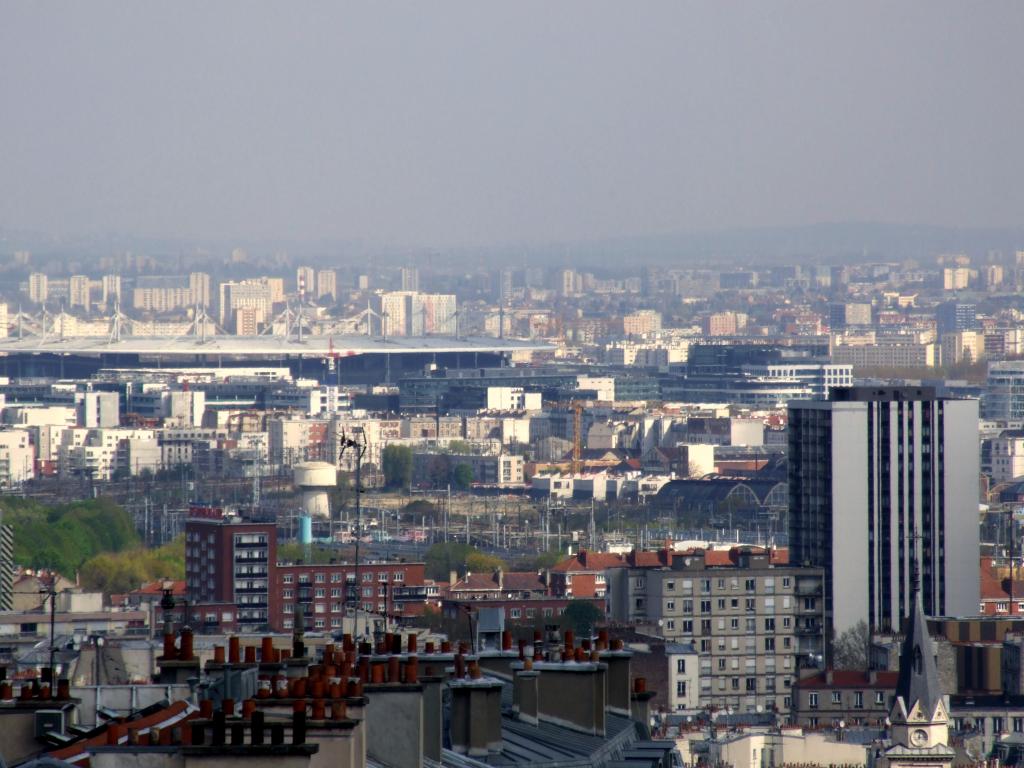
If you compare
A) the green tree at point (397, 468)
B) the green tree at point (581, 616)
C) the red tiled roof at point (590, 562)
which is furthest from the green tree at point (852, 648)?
the green tree at point (397, 468)

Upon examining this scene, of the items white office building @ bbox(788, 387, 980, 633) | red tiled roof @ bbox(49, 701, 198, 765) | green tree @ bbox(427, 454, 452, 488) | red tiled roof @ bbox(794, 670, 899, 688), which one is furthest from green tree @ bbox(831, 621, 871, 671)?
green tree @ bbox(427, 454, 452, 488)

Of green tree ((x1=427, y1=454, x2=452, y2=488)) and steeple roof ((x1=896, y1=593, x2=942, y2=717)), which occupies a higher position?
green tree ((x1=427, y1=454, x2=452, y2=488))

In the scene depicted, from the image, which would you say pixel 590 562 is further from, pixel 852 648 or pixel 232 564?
pixel 852 648

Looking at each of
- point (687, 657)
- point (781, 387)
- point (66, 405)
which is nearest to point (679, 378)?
point (781, 387)

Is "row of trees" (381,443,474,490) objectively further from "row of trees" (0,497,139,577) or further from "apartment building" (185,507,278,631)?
"apartment building" (185,507,278,631)

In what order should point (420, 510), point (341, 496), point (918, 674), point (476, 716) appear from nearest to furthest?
point (476, 716) < point (918, 674) < point (420, 510) < point (341, 496)

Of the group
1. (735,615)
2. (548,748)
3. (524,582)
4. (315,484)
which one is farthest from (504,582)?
(548,748)

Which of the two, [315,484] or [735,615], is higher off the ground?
[315,484]
